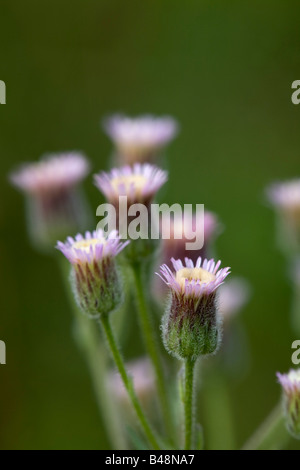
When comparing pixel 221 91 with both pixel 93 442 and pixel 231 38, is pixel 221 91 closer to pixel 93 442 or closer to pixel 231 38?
pixel 231 38

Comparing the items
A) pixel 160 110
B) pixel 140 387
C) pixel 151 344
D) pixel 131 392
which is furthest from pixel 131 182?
pixel 160 110

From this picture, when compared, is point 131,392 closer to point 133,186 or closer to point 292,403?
point 292,403

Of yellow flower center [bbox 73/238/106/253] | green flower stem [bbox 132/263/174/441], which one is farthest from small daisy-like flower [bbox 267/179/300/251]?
yellow flower center [bbox 73/238/106/253]

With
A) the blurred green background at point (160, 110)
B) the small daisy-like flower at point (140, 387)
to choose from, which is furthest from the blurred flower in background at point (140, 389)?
the blurred green background at point (160, 110)

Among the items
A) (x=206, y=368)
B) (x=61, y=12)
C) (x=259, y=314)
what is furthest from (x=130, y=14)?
(x=206, y=368)

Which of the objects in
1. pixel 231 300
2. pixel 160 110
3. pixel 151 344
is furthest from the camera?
pixel 160 110

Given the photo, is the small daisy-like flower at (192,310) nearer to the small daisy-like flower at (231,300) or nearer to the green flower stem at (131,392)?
the green flower stem at (131,392)

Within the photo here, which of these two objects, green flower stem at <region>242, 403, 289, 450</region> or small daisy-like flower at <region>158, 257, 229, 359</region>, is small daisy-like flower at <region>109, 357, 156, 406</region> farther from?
small daisy-like flower at <region>158, 257, 229, 359</region>
